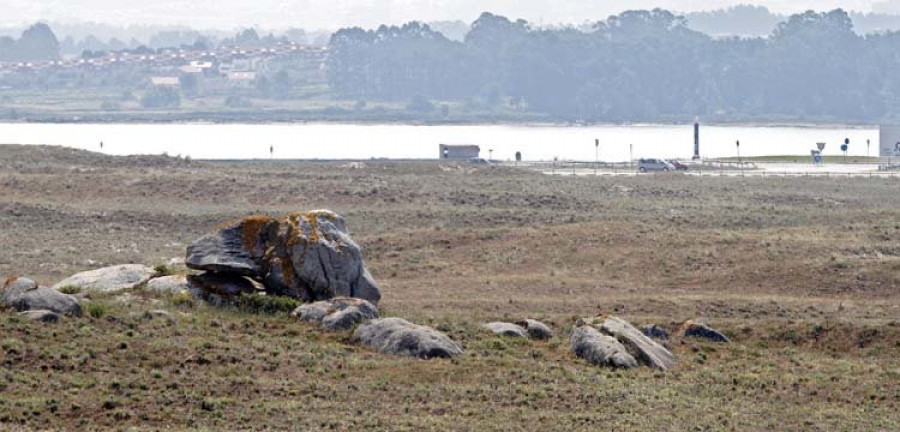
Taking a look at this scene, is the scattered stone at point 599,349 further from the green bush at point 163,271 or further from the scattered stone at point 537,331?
the green bush at point 163,271

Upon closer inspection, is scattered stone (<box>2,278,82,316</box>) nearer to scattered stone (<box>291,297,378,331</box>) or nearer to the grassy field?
the grassy field

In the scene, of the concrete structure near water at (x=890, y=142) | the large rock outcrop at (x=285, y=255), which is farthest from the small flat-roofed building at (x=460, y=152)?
the large rock outcrop at (x=285, y=255)

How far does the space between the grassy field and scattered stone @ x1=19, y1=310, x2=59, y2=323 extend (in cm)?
29

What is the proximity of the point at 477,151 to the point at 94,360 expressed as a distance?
97.3 metres

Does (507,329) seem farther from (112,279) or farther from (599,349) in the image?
(112,279)

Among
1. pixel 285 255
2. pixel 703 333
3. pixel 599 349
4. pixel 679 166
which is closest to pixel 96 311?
pixel 285 255

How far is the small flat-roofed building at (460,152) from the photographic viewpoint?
120000 mm

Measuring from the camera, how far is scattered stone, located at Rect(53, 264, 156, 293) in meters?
30.7

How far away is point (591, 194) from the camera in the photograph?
75.2 metres

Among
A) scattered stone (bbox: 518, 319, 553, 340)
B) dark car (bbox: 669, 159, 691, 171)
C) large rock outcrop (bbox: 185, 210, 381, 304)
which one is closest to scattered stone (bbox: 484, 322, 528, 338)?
scattered stone (bbox: 518, 319, 553, 340)

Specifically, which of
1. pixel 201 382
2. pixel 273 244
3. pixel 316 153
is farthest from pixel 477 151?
pixel 201 382

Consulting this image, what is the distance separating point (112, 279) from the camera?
31172mm

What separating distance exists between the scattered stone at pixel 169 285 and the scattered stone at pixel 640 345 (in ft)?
26.1

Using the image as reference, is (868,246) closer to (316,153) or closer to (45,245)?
(45,245)
